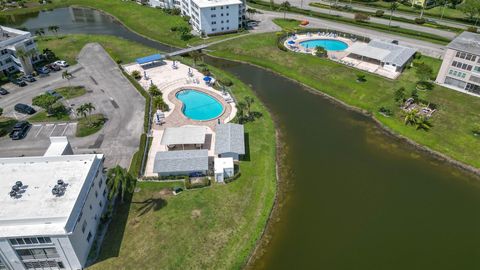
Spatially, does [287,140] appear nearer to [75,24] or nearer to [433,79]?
[433,79]

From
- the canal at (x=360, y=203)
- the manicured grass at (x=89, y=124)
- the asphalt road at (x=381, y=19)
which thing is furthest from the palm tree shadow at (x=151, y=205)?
the asphalt road at (x=381, y=19)

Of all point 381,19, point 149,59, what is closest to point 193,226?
point 149,59

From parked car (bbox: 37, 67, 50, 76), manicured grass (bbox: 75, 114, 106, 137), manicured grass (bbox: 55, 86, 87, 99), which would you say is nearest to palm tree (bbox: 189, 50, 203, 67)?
manicured grass (bbox: 55, 86, 87, 99)

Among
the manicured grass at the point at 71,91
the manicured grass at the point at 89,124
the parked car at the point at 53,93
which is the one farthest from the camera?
the manicured grass at the point at 71,91

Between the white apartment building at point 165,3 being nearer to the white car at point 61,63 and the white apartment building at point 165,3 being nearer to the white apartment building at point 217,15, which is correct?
the white apartment building at point 217,15

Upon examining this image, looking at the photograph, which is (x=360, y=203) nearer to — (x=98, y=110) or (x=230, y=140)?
(x=230, y=140)

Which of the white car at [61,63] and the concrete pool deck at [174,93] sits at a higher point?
the white car at [61,63]

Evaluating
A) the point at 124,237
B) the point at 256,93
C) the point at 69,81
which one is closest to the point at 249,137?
the point at 256,93
